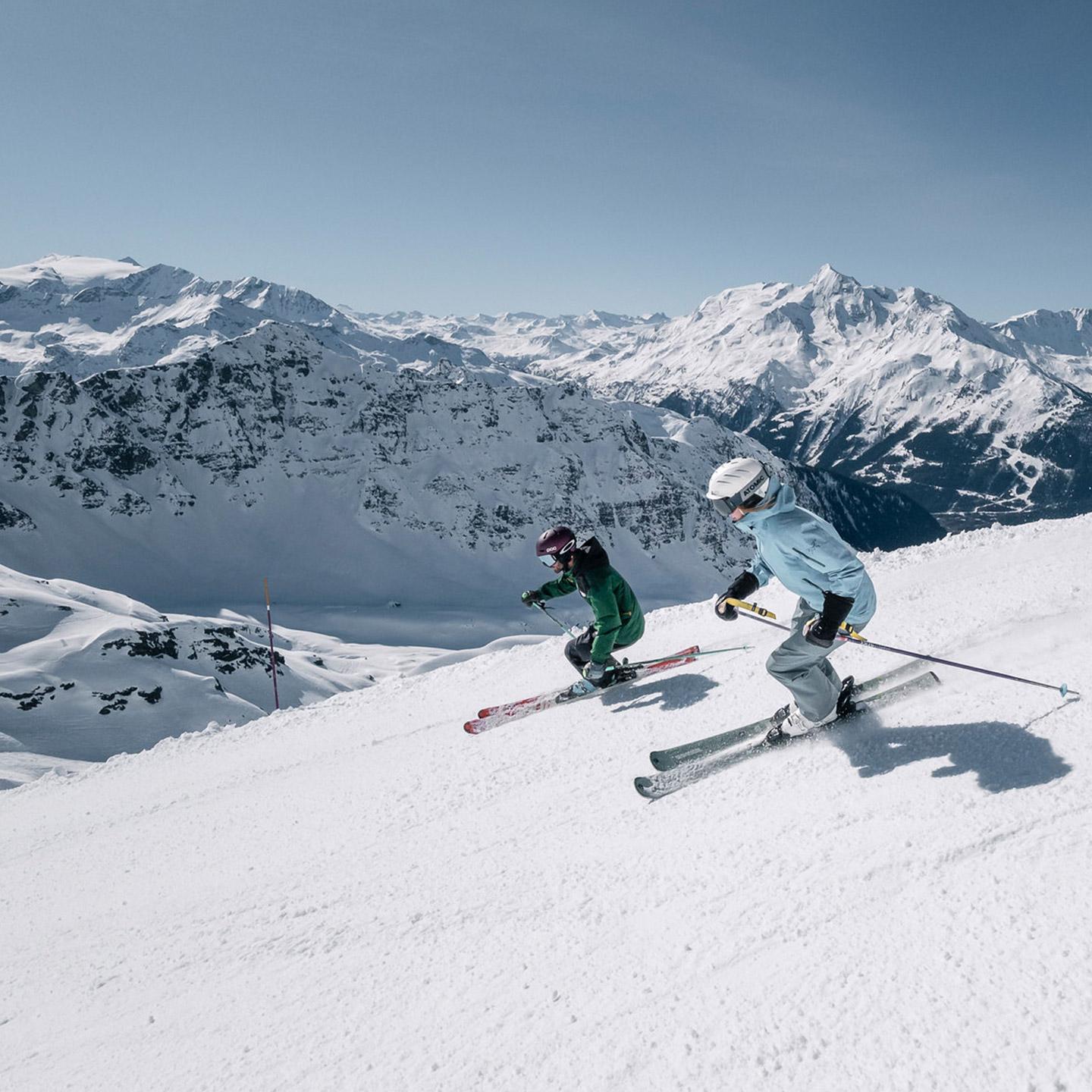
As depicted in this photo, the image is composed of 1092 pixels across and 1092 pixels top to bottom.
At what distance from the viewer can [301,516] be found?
585 feet

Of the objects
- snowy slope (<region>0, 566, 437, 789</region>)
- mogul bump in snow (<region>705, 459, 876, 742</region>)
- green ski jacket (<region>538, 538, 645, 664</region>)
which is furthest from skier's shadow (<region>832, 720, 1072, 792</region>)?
snowy slope (<region>0, 566, 437, 789</region>)

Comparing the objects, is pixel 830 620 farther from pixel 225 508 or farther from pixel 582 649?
pixel 225 508

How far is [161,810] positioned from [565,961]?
7.04 metres

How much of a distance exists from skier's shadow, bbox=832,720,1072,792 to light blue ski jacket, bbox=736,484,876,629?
0.95 m

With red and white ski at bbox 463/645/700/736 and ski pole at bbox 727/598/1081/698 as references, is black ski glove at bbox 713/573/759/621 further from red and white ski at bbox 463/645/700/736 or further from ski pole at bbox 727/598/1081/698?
red and white ski at bbox 463/645/700/736

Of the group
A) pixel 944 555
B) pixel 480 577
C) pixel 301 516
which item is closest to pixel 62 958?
pixel 944 555

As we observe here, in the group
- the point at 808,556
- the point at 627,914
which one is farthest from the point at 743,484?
the point at 627,914

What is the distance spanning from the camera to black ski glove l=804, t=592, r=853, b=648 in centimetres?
529

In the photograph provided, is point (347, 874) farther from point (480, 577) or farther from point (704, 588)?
point (704, 588)

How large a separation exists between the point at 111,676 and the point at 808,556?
72.2 metres

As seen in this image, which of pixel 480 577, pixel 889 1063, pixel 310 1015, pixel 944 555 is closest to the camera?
pixel 889 1063

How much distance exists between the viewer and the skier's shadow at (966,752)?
4547 mm

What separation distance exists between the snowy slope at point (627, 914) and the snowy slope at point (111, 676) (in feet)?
172

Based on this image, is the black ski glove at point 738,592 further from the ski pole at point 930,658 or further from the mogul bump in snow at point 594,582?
the mogul bump in snow at point 594,582
